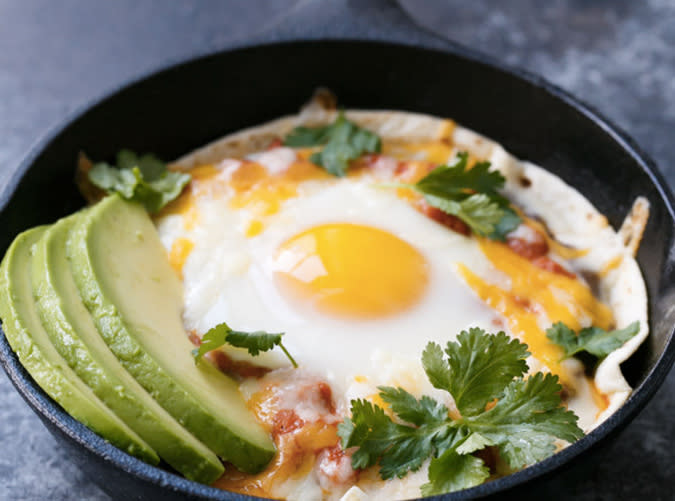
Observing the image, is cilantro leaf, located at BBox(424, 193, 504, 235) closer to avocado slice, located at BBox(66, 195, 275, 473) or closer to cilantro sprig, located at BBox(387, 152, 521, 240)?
cilantro sprig, located at BBox(387, 152, 521, 240)

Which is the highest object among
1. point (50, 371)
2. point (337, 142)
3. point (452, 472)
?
point (337, 142)

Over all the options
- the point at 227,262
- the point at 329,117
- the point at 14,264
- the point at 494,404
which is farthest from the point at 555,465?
the point at 329,117

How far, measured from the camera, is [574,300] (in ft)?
10.8

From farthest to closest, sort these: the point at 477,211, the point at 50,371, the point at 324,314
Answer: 1. the point at 477,211
2. the point at 324,314
3. the point at 50,371

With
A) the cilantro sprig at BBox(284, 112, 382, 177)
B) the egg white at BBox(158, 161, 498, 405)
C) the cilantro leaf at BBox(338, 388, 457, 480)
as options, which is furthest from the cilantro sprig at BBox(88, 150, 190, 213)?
the cilantro leaf at BBox(338, 388, 457, 480)

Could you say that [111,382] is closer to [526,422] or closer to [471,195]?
[526,422]

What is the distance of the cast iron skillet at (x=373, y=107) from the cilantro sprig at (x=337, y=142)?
0.27 m

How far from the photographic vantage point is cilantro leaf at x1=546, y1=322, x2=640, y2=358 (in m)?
3.12

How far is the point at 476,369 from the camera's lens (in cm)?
276

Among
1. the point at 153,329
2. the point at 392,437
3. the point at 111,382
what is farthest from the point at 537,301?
the point at 111,382

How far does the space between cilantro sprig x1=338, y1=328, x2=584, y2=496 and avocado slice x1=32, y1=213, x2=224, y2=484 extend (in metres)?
0.48

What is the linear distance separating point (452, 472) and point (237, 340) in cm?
81

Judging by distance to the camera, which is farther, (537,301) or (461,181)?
(461,181)

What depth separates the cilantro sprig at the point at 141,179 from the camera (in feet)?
11.5
